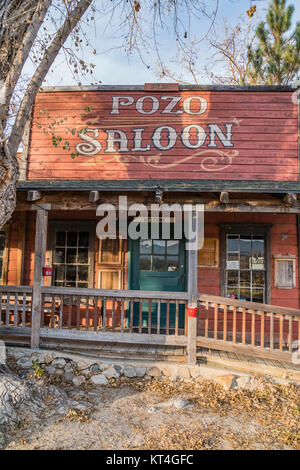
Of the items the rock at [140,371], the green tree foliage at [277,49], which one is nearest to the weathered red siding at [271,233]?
the rock at [140,371]

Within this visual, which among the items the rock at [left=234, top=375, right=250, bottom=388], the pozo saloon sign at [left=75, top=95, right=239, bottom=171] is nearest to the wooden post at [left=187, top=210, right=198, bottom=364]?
the rock at [left=234, top=375, right=250, bottom=388]

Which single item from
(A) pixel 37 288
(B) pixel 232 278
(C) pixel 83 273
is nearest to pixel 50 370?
(A) pixel 37 288

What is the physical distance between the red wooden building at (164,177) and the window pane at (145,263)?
0.02 meters

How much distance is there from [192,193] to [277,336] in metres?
3.48

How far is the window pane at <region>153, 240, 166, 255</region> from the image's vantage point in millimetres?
6746

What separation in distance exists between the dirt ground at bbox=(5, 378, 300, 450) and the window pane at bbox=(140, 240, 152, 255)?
8.77ft

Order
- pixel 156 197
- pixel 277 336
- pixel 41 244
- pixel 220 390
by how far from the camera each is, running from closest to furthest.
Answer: pixel 220 390
pixel 156 197
pixel 41 244
pixel 277 336

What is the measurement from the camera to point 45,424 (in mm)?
3605

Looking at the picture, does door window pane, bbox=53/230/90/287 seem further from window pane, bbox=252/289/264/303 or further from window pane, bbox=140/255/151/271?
window pane, bbox=252/289/264/303

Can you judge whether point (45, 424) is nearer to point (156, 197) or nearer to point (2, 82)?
point (156, 197)

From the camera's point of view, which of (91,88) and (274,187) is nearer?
(274,187)

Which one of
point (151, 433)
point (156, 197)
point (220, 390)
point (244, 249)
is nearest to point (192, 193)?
point (156, 197)

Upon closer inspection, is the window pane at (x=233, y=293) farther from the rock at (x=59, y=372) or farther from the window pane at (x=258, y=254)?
the rock at (x=59, y=372)

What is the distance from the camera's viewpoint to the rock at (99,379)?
488 centimetres
